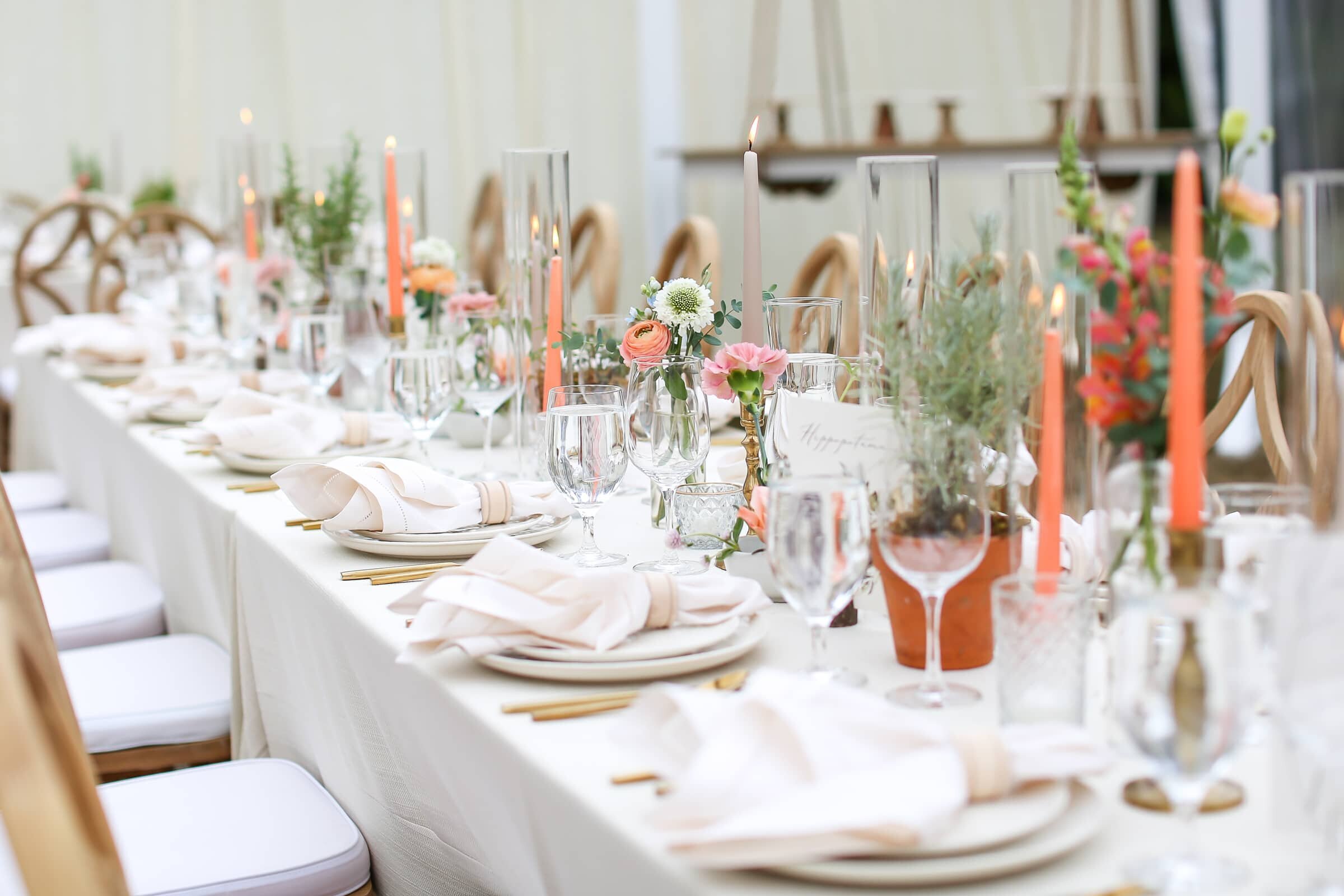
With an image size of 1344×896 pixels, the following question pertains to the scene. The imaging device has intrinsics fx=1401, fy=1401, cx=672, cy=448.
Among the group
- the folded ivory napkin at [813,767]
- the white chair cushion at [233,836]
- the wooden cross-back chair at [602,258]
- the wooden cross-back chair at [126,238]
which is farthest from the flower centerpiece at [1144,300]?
the wooden cross-back chair at [126,238]

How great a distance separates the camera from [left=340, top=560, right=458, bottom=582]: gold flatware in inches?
47.9

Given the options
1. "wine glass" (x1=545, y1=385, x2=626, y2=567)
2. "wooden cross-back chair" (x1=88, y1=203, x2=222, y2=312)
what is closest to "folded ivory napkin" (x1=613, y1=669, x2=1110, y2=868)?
"wine glass" (x1=545, y1=385, x2=626, y2=567)

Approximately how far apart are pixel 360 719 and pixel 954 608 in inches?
20.5

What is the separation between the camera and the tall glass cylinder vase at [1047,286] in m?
0.95

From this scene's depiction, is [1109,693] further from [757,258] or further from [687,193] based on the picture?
[687,193]

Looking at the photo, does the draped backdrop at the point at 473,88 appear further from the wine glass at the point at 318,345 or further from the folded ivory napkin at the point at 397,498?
the folded ivory napkin at the point at 397,498

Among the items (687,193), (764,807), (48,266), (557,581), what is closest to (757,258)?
(557,581)

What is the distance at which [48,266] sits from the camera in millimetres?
4094

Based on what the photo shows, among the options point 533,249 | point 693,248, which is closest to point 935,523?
point 533,249

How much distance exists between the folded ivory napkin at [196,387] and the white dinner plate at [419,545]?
875 millimetres

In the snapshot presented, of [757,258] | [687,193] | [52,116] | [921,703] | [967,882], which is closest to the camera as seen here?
[967,882]

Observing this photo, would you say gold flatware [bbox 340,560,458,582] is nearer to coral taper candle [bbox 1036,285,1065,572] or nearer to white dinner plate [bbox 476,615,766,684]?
white dinner plate [bbox 476,615,766,684]

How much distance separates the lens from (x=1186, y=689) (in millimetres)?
638

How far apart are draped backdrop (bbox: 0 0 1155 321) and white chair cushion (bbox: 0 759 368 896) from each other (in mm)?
4139
